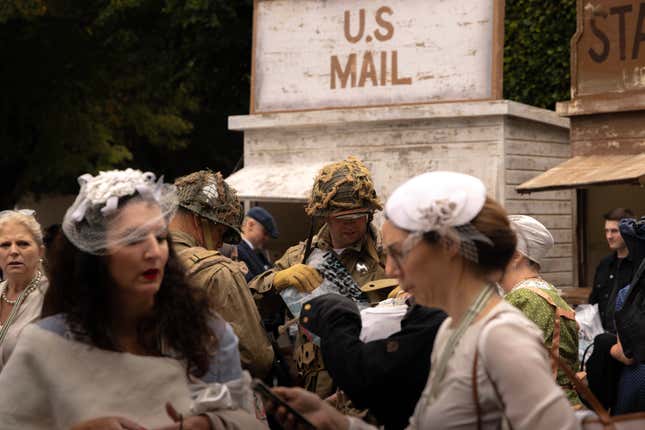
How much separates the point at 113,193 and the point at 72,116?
719 inches

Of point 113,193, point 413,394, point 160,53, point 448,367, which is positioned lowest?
point 413,394

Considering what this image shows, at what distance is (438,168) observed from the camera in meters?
12.8

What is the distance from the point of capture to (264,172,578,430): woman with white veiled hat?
8.95 ft

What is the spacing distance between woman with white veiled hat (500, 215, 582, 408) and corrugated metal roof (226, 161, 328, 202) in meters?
7.86

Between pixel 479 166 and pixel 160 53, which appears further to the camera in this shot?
pixel 160 53

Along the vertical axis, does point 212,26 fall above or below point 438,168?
above

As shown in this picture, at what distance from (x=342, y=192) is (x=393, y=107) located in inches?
310

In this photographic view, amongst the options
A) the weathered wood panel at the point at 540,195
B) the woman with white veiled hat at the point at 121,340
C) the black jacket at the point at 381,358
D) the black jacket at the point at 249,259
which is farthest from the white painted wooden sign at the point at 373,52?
the woman with white veiled hat at the point at 121,340

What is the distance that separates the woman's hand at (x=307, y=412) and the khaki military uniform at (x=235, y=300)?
151 centimetres

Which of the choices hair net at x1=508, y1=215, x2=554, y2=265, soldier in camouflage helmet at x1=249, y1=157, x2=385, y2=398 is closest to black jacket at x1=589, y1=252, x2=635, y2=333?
hair net at x1=508, y1=215, x2=554, y2=265

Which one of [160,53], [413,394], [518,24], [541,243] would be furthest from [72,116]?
[413,394]

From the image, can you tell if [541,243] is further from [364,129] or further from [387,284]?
[364,129]

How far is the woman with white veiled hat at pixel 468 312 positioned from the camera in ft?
8.95

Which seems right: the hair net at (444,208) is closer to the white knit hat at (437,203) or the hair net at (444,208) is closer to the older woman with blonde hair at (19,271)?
the white knit hat at (437,203)
